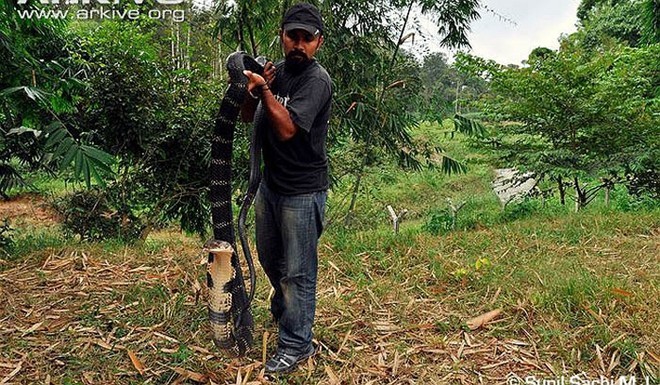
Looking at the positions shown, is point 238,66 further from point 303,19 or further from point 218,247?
point 218,247

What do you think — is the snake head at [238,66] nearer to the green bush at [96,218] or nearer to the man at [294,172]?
the man at [294,172]

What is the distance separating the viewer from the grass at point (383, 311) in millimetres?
2232

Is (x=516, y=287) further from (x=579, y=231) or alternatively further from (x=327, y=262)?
(x=579, y=231)

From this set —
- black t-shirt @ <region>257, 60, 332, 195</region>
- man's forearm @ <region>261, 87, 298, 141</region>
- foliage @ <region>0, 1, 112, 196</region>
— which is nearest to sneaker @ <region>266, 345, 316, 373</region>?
black t-shirt @ <region>257, 60, 332, 195</region>

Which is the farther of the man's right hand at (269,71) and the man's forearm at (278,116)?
the man's right hand at (269,71)

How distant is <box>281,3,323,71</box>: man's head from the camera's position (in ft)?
6.30

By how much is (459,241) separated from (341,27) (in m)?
2.20

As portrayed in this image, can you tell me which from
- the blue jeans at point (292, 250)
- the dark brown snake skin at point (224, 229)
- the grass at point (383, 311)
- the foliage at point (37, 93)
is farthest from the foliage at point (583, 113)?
the foliage at point (37, 93)

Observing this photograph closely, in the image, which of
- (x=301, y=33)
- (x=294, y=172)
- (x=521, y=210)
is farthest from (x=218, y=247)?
(x=521, y=210)

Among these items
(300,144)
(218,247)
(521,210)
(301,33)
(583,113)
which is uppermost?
(583,113)

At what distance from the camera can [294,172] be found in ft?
6.85

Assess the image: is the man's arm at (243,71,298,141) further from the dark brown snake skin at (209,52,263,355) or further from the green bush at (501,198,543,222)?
the green bush at (501,198,543,222)

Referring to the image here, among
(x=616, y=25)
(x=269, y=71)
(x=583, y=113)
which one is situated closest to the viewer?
(x=269, y=71)

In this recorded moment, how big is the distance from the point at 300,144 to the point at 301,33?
0.43m
